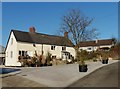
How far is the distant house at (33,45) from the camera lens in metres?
40.6

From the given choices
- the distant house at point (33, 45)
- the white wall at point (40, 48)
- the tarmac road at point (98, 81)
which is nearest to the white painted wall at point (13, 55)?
the distant house at point (33, 45)

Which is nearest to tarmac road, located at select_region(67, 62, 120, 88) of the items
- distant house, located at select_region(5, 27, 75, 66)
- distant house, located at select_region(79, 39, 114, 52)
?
distant house, located at select_region(5, 27, 75, 66)

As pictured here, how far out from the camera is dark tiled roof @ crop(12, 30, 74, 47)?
139 feet

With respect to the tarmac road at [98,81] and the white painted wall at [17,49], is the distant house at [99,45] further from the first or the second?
the tarmac road at [98,81]

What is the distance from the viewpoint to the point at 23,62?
35.2 metres

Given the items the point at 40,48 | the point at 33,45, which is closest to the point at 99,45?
the point at 40,48

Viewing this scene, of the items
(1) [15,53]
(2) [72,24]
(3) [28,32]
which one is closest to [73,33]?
(2) [72,24]

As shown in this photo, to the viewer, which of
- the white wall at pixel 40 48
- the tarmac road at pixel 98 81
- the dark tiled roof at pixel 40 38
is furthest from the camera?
the dark tiled roof at pixel 40 38

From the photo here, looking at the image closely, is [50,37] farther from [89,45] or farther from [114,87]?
[114,87]

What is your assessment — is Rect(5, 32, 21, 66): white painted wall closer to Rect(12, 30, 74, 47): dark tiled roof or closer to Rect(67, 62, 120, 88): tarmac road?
Rect(12, 30, 74, 47): dark tiled roof

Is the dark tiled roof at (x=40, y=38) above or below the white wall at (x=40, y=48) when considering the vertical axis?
above

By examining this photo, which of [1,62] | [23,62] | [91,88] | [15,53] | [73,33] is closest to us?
[91,88]

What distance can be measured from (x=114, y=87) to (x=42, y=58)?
24.1 m

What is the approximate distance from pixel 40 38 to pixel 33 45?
14.2 ft
